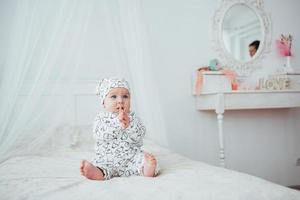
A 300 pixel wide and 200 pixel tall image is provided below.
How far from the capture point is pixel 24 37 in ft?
7.07

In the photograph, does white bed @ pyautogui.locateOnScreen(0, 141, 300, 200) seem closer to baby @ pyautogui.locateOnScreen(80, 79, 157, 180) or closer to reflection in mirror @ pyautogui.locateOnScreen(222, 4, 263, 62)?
baby @ pyautogui.locateOnScreen(80, 79, 157, 180)

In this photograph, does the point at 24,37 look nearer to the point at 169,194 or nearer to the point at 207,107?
the point at 169,194

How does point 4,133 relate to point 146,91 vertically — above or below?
below

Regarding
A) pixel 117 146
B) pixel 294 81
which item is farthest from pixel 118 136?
pixel 294 81

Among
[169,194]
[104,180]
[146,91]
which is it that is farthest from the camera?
[146,91]

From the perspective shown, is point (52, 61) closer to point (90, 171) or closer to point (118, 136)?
point (118, 136)

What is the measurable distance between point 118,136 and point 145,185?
1.28 feet

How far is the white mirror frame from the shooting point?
3.59 metres

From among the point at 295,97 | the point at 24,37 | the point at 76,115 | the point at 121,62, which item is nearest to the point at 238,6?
the point at 295,97

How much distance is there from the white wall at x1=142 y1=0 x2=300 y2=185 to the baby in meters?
1.63

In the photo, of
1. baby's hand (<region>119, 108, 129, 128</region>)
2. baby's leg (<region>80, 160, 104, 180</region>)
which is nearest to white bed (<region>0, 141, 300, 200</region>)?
baby's leg (<region>80, 160, 104, 180</region>)

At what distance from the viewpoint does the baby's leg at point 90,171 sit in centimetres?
154

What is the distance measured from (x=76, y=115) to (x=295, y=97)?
1.99 metres

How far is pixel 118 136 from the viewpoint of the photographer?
5.69 feet
